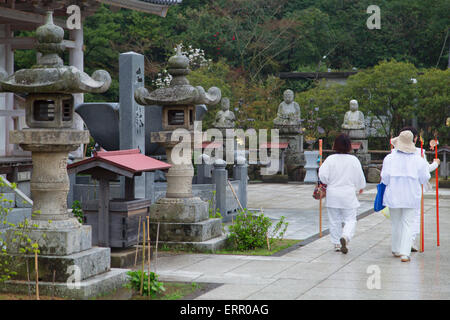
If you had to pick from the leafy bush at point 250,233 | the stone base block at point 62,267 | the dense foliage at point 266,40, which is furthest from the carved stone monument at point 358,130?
the stone base block at point 62,267

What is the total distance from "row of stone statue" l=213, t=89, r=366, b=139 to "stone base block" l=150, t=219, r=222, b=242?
14686 millimetres

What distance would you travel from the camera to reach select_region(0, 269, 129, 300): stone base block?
666 centimetres

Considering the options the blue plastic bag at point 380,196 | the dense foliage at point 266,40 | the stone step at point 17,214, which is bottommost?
the stone step at point 17,214

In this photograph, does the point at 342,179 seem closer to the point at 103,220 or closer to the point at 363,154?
the point at 103,220

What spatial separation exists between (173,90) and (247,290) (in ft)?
12.9

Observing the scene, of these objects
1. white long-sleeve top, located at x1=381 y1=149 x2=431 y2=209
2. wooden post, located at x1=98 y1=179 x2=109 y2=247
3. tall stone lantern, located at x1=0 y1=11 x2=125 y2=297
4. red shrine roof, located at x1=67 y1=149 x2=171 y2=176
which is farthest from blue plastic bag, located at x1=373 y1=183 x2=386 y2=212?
tall stone lantern, located at x1=0 y1=11 x2=125 y2=297

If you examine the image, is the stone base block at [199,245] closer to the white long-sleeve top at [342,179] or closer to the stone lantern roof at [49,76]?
the white long-sleeve top at [342,179]

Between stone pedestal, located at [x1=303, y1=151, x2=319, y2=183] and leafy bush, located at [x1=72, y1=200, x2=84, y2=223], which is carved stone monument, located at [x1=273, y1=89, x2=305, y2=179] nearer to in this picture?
stone pedestal, located at [x1=303, y1=151, x2=319, y2=183]

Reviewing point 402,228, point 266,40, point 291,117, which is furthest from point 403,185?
point 266,40

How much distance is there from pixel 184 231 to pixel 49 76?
143 inches

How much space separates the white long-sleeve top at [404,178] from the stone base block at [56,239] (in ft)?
14.2

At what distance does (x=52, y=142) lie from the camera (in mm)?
7004

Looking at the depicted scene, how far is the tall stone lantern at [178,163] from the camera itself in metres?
9.92

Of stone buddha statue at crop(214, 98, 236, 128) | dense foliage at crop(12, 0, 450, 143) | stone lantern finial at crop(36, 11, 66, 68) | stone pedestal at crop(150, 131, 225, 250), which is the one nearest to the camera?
stone lantern finial at crop(36, 11, 66, 68)
